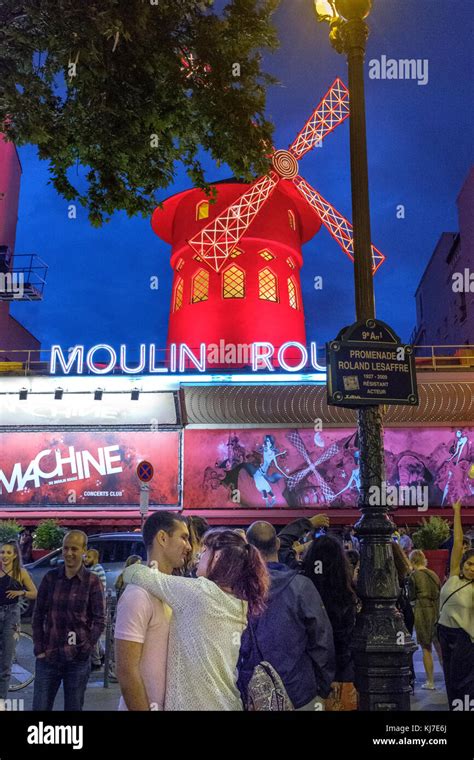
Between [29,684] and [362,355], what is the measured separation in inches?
223

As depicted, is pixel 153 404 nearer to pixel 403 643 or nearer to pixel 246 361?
pixel 246 361

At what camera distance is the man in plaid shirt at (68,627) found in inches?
193

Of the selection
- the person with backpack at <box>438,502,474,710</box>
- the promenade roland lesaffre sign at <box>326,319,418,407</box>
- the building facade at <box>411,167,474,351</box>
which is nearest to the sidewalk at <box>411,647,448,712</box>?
the person with backpack at <box>438,502,474,710</box>

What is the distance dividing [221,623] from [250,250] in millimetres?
19686

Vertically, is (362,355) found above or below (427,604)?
above

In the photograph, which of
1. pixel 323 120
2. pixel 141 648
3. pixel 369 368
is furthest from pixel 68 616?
pixel 323 120

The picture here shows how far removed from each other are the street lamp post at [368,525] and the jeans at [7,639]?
3739 millimetres

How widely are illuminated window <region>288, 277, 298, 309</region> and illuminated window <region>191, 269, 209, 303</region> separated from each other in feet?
9.24

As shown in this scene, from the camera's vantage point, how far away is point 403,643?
4.82 m

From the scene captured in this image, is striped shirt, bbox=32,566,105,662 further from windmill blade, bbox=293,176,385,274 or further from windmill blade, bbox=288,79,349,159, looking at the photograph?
windmill blade, bbox=288,79,349,159

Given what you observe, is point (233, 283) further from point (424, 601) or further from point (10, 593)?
point (10, 593)

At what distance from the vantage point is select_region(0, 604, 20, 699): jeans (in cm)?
675

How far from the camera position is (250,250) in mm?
22062
